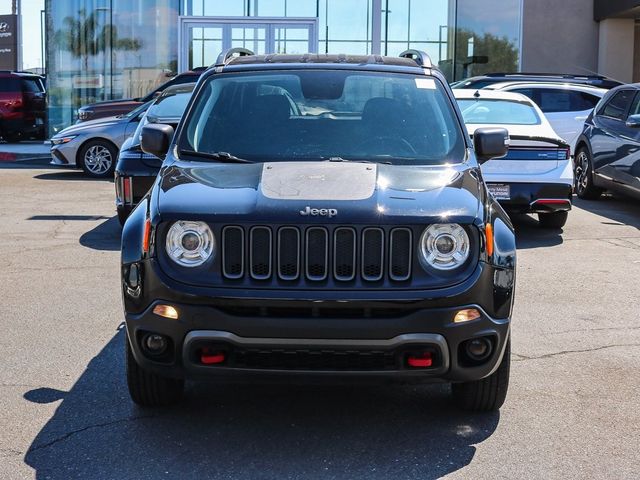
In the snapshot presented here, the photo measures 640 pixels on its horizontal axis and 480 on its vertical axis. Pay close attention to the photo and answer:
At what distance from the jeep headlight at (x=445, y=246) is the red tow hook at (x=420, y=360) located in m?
0.38

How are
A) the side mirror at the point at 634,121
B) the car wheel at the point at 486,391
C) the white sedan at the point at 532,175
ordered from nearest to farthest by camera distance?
1. the car wheel at the point at 486,391
2. the white sedan at the point at 532,175
3. the side mirror at the point at 634,121

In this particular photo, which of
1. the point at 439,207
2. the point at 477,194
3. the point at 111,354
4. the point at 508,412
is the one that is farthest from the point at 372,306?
the point at 111,354

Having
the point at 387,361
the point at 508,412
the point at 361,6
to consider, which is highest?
the point at 361,6

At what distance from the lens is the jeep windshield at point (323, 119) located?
536 cm

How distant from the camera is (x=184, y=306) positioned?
4277 mm

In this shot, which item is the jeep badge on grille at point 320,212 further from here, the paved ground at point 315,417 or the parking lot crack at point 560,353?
the parking lot crack at point 560,353

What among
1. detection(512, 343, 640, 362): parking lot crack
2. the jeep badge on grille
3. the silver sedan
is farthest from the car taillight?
the silver sedan

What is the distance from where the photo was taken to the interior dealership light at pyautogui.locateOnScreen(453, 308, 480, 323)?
4.28 meters

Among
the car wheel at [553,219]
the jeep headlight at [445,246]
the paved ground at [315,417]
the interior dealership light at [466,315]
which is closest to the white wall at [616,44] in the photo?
the car wheel at [553,219]

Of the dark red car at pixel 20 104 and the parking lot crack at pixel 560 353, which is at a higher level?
the dark red car at pixel 20 104

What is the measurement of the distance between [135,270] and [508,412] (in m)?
1.98

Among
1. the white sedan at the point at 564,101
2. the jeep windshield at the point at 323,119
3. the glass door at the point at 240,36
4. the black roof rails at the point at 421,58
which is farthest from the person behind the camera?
the glass door at the point at 240,36

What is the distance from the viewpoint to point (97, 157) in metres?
17.1

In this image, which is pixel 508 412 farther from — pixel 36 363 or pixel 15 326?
pixel 15 326
